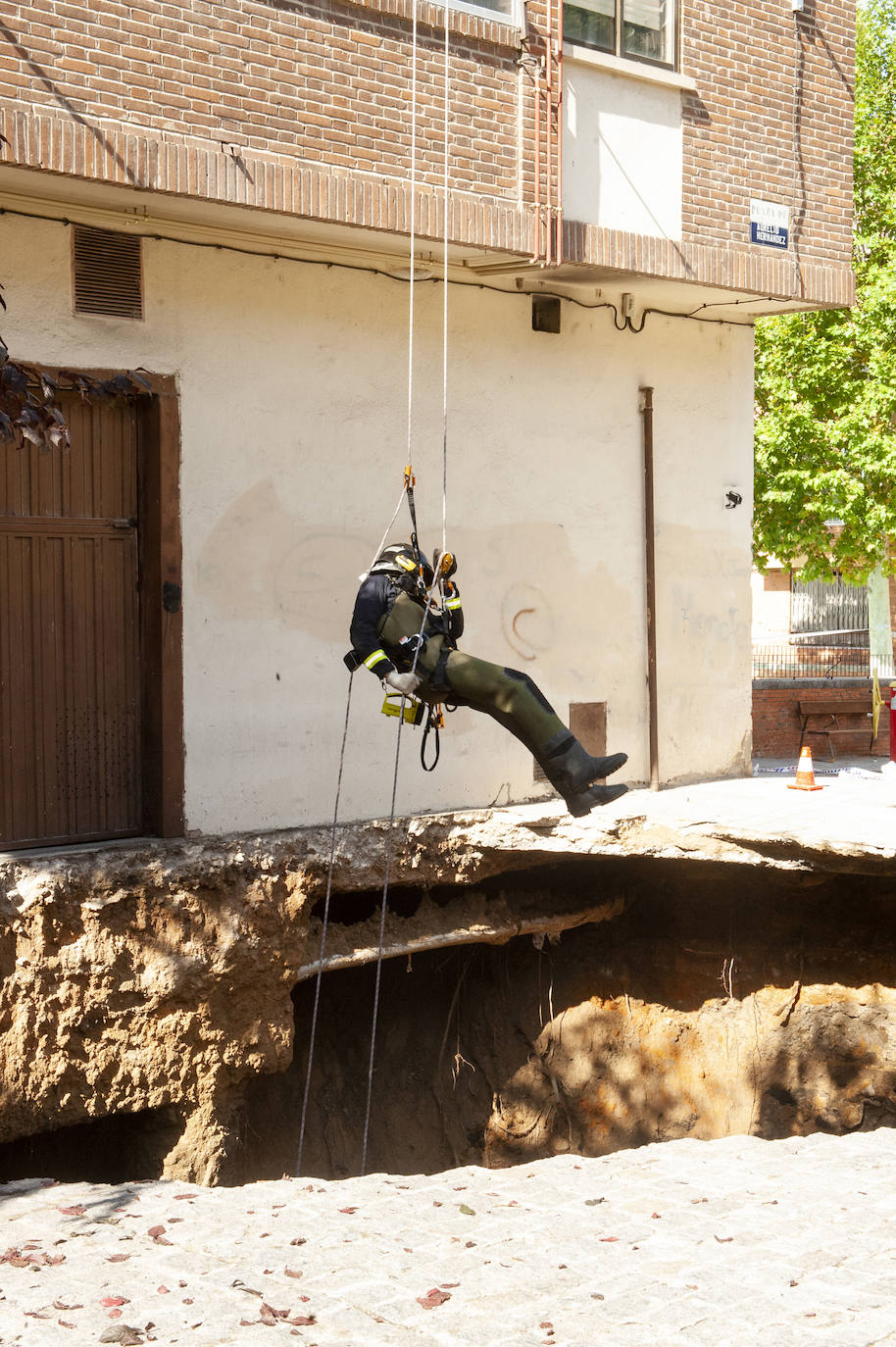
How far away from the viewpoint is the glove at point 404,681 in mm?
7090

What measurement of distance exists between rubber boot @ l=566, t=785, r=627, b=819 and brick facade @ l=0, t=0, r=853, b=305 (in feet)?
12.9

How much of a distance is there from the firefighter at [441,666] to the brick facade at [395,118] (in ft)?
8.61

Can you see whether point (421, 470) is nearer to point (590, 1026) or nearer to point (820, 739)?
point (590, 1026)

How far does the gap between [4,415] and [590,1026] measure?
7335 millimetres

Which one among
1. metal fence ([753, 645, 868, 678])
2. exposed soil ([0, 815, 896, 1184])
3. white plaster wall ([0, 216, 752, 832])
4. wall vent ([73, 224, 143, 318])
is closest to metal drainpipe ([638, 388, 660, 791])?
white plaster wall ([0, 216, 752, 832])

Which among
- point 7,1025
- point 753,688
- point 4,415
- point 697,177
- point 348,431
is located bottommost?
point 7,1025

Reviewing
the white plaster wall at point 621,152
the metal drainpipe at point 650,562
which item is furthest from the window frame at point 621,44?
the metal drainpipe at point 650,562

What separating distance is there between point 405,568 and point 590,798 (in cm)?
162

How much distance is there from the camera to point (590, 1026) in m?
10.7

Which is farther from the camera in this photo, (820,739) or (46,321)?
(820,739)

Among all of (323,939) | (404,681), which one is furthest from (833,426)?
(404,681)

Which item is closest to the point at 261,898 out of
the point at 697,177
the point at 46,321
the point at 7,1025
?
the point at 7,1025

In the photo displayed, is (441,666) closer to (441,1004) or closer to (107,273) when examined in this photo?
(107,273)

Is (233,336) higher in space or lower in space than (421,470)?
higher
